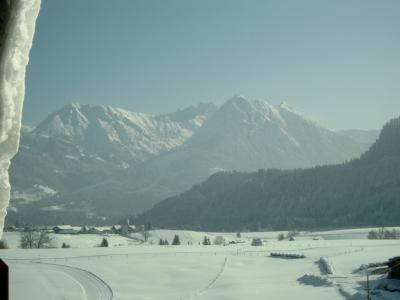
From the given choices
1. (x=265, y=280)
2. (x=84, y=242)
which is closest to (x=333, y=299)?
(x=265, y=280)

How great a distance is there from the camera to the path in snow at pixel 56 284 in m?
50.5

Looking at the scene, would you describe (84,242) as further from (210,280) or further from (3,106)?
(3,106)

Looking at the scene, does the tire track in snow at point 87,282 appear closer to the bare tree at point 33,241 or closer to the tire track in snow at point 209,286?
the tire track in snow at point 209,286

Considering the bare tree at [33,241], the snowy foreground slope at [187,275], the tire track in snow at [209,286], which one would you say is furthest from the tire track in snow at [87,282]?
the bare tree at [33,241]

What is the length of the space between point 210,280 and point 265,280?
6.55m

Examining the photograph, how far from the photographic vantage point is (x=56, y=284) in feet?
181

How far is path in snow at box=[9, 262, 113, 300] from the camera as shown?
166ft

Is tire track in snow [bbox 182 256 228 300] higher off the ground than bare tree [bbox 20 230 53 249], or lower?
lower

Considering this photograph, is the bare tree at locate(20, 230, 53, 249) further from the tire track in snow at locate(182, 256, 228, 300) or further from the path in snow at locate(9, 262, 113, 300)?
the tire track in snow at locate(182, 256, 228, 300)

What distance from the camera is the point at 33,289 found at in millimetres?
52188

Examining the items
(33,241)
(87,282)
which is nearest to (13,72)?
(87,282)

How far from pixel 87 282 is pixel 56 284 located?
3896mm

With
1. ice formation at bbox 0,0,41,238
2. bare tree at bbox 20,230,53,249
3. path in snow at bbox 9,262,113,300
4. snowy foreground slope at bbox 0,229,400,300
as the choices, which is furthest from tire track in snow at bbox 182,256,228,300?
bare tree at bbox 20,230,53,249

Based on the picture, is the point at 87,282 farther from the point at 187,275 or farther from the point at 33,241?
the point at 33,241
